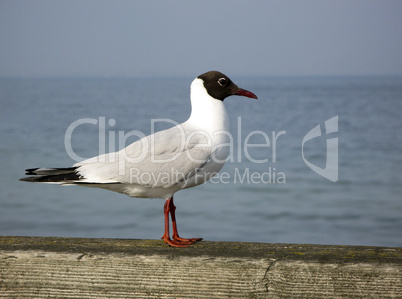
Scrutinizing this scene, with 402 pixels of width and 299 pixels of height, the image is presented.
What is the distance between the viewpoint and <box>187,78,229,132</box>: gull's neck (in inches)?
148

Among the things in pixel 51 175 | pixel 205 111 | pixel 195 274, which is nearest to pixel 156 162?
pixel 205 111

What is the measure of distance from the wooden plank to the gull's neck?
5.90 ft

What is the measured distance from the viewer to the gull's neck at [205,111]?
3.76 meters

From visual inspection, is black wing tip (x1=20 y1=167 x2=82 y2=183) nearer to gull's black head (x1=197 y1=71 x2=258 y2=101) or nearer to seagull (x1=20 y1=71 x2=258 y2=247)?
seagull (x1=20 y1=71 x2=258 y2=247)

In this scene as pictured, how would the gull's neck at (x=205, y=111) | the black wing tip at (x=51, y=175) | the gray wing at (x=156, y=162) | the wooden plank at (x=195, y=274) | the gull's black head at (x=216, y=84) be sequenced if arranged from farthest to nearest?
the gull's black head at (x=216, y=84) < the gull's neck at (x=205, y=111) < the gray wing at (x=156, y=162) < the black wing tip at (x=51, y=175) < the wooden plank at (x=195, y=274)

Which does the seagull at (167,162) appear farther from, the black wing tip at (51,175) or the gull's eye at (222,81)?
the gull's eye at (222,81)

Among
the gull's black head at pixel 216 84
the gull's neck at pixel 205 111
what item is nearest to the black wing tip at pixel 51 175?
the gull's neck at pixel 205 111

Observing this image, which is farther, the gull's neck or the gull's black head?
the gull's black head

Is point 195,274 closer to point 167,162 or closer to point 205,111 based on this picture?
point 167,162

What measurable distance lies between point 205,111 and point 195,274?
206cm

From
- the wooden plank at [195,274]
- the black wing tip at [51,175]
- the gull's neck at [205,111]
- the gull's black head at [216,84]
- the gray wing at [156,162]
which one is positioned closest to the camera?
the wooden plank at [195,274]

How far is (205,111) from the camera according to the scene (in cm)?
385

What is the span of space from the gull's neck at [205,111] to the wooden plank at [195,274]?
180 cm

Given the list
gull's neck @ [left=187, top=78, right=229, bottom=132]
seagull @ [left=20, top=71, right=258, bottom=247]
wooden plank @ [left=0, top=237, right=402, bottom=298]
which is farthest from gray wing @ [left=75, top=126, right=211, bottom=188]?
wooden plank @ [left=0, top=237, right=402, bottom=298]
